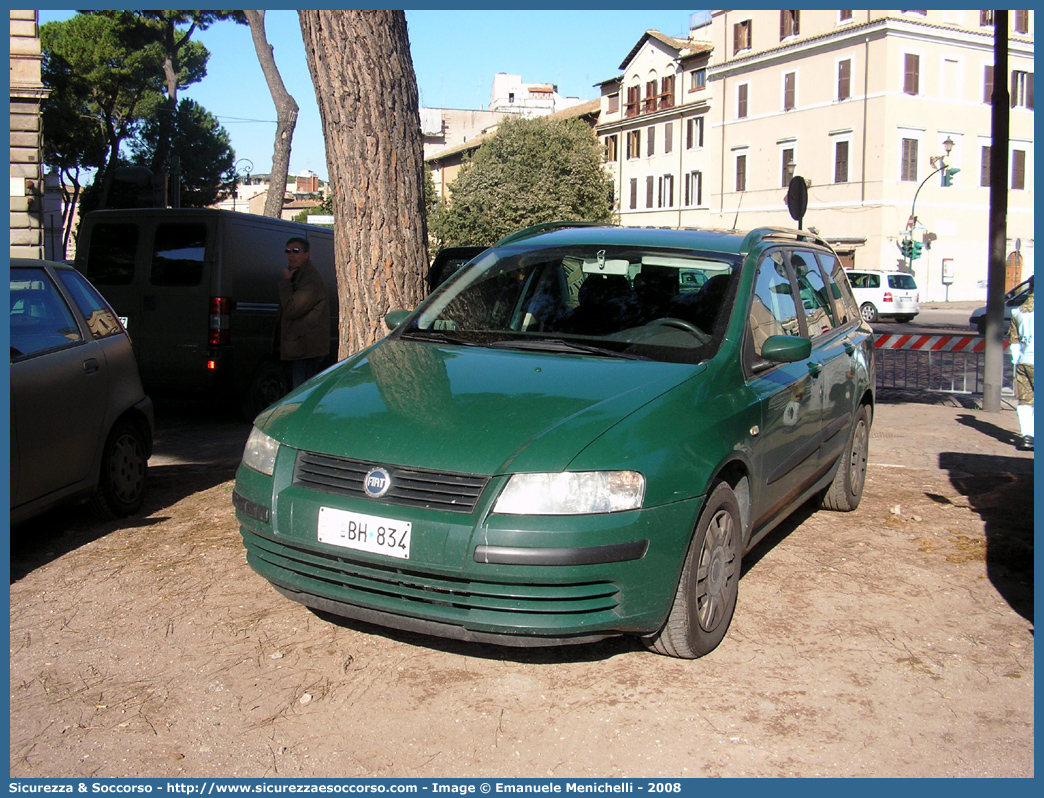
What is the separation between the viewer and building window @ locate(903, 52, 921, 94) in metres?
49.9

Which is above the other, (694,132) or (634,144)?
(634,144)

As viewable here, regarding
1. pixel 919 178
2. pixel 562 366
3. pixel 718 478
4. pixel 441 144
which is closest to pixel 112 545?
pixel 562 366

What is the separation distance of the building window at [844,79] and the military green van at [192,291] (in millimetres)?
47179

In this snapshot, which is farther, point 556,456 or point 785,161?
point 785,161

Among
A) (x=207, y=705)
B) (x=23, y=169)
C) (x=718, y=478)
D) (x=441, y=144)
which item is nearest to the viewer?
(x=207, y=705)

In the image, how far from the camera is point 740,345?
460cm

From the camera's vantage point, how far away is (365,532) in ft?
12.0

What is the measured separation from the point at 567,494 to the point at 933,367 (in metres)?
15.0

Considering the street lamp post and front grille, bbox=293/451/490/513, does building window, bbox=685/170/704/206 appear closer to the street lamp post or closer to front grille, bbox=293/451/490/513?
the street lamp post

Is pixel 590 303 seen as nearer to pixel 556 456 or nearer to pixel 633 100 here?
pixel 556 456

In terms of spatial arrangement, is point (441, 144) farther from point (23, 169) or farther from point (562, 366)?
point (562, 366)

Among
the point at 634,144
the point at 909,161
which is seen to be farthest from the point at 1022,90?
the point at 634,144

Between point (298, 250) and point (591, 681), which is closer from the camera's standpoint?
point (591, 681)
